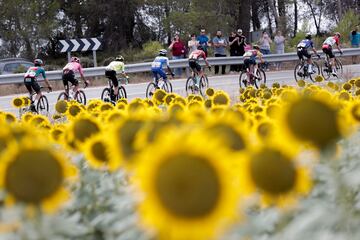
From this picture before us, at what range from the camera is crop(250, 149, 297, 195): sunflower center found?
1.77 meters

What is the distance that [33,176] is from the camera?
5.65 ft

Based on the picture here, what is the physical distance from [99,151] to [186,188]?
1.30 metres

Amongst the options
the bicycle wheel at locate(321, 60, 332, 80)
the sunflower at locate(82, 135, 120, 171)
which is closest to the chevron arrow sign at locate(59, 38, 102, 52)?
the bicycle wheel at locate(321, 60, 332, 80)

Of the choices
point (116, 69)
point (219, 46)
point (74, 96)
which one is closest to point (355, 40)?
point (219, 46)

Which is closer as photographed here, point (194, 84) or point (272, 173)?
point (272, 173)

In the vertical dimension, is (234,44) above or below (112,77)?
above

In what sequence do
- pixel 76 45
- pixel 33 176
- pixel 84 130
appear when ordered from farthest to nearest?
pixel 76 45
pixel 84 130
pixel 33 176

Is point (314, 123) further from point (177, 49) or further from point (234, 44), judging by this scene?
point (234, 44)

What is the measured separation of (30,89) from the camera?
16.6 metres

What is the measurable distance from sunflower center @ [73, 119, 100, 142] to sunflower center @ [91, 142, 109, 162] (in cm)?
24

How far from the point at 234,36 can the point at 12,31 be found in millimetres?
20119

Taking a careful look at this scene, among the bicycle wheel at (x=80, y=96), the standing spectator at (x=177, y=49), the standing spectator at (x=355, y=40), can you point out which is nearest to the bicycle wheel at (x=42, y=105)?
the bicycle wheel at (x=80, y=96)

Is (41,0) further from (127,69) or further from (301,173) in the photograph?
(301,173)

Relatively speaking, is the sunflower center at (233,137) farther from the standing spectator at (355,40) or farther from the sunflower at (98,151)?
the standing spectator at (355,40)
